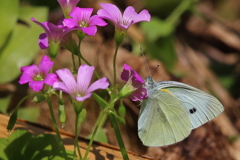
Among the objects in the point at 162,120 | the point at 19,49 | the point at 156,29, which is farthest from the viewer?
the point at 156,29

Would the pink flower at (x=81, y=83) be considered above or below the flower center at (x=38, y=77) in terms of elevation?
above

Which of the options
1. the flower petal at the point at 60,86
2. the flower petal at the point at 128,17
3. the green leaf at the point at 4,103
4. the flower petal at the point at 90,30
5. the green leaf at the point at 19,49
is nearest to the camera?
the flower petal at the point at 60,86

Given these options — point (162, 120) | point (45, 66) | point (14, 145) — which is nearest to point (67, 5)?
point (45, 66)

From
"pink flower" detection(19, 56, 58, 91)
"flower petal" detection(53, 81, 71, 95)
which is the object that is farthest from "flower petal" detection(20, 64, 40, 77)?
"flower petal" detection(53, 81, 71, 95)

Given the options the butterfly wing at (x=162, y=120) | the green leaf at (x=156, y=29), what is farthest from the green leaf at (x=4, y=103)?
the green leaf at (x=156, y=29)

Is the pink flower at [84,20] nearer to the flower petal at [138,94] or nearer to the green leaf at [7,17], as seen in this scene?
the flower petal at [138,94]

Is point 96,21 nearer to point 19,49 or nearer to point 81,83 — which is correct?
point 81,83

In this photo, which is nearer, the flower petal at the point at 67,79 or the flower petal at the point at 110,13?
the flower petal at the point at 67,79
